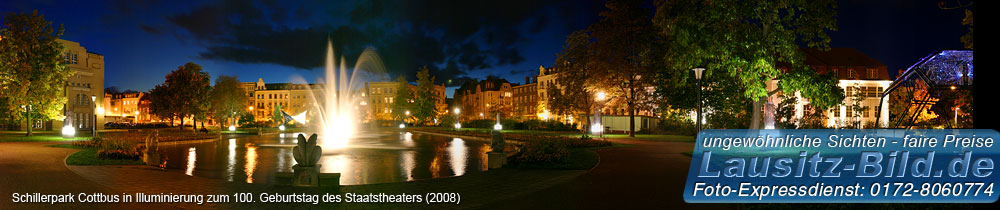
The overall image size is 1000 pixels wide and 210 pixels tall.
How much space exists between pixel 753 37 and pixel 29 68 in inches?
1874

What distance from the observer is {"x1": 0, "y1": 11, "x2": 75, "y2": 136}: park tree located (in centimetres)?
3497

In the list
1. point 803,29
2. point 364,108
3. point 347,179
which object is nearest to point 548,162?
point 347,179

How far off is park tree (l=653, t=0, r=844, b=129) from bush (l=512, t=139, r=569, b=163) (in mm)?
7972

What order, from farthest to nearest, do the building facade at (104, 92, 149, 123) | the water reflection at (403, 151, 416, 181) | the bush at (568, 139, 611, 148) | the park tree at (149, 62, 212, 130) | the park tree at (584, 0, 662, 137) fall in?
the building facade at (104, 92, 149, 123), the park tree at (149, 62, 212, 130), the park tree at (584, 0, 662, 137), the bush at (568, 139, 611, 148), the water reflection at (403, 151, 416, 181)

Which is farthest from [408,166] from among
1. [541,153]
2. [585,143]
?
[585,143]

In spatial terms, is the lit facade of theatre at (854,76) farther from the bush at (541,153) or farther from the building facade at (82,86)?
the building facade at (82,86)

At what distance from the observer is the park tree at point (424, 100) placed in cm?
8000

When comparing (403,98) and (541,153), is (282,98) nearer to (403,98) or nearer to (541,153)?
(403,98)

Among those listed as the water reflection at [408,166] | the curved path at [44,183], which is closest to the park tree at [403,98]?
the water reflection at [408,166]

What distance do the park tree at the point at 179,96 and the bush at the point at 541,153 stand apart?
48520 millimetres

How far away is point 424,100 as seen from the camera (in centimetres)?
8038

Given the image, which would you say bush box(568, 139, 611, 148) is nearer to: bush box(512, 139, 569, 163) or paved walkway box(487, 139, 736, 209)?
bush box(512, 139, 569, 163)

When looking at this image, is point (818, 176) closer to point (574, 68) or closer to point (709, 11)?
point (709, 11)

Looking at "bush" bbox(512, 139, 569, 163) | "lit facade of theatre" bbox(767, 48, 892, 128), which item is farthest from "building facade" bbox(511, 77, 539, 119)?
"bush" bbox(512, 139, 569, 163)
